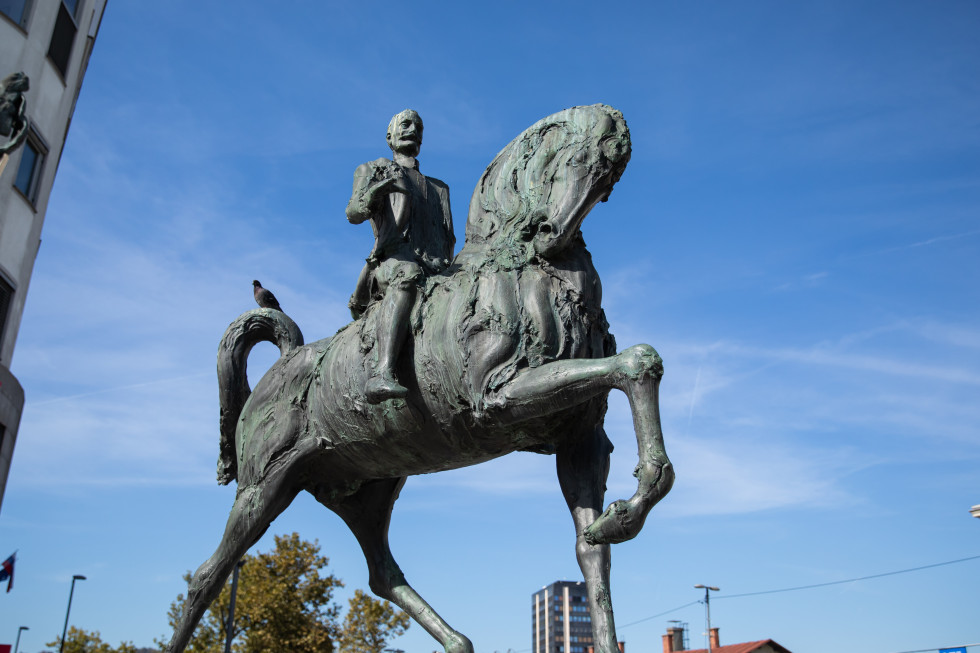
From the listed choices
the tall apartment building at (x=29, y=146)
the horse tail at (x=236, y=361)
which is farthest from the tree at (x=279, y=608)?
the horse tail at (x=236, y=361)

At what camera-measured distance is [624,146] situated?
17.1 feet

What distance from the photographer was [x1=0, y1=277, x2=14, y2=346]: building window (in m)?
18.6

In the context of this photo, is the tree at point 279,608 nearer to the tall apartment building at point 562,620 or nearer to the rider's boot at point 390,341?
the rider's boot at point 390,341

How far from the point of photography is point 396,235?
19.4 ft

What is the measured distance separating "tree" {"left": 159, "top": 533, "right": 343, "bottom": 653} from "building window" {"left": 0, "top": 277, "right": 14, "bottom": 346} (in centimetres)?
976

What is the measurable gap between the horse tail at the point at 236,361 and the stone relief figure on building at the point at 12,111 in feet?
6.74

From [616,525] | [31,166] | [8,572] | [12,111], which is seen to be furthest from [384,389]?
[8,572]

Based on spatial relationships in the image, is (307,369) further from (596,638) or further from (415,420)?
(596,638)

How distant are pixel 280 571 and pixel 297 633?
7.05 ft

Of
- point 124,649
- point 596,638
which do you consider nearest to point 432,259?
point 596,638

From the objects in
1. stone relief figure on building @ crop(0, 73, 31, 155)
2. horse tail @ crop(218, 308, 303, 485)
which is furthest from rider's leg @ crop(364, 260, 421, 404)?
stone relief figure on building @ crop(0, 73, 31, 155)

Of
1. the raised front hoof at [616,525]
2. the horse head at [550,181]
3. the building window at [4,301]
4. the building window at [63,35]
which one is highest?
the building window at [63,35]

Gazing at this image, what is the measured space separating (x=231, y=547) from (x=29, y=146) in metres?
16.5

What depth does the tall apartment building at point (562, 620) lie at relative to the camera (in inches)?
5655
